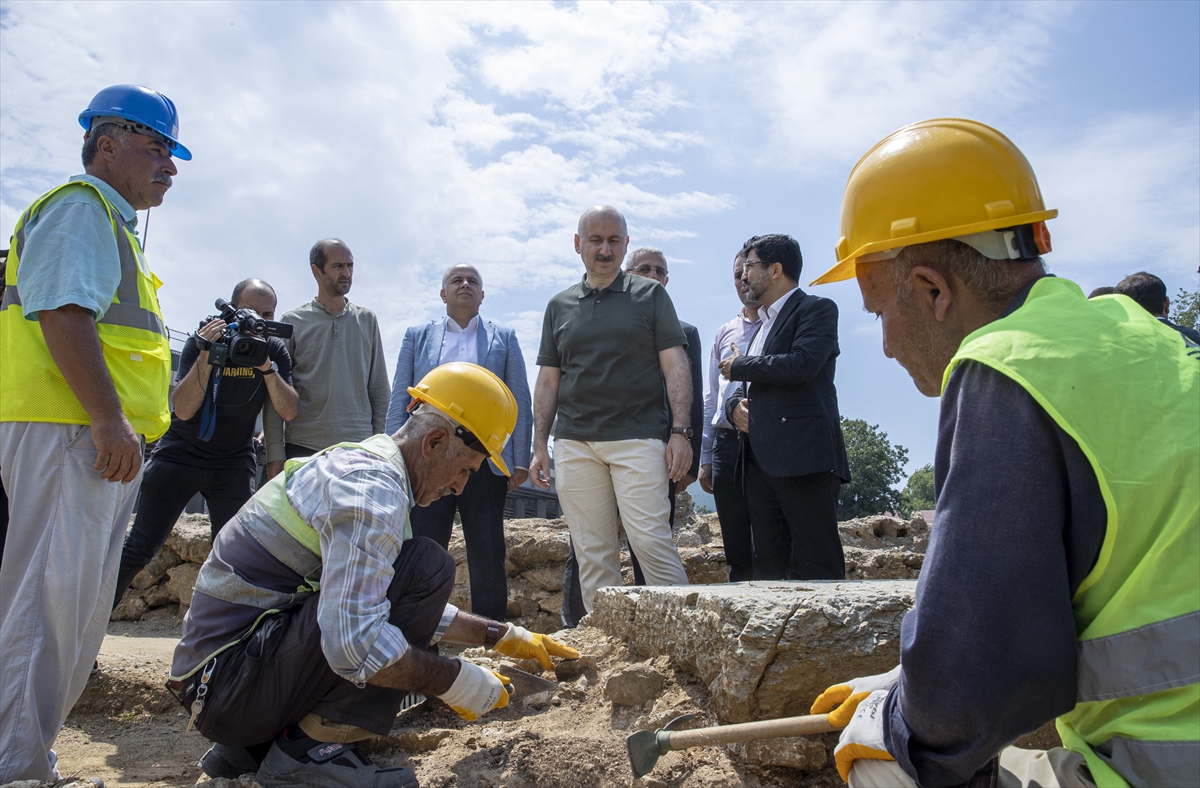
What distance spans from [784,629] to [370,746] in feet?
4.59

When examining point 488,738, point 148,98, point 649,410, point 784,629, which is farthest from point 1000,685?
point 148,98

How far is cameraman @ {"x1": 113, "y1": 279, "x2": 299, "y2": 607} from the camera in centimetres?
403

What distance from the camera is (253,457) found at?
4402 millimetres

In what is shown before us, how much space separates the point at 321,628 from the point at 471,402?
0.86 meters

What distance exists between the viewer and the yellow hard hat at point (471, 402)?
2711mm

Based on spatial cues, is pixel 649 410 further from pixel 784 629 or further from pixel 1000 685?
pixel 1000 685

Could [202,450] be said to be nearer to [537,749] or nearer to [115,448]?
[115,448]

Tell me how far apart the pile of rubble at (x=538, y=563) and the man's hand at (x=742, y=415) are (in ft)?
6.23

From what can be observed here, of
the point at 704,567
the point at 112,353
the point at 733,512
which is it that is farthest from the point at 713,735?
the point at 704,567

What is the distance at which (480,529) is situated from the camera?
14.5 feet

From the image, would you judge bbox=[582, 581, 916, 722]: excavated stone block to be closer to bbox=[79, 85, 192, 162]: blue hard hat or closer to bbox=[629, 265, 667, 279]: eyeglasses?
bbox=[79, 85, 192, 162]: blue hard hat

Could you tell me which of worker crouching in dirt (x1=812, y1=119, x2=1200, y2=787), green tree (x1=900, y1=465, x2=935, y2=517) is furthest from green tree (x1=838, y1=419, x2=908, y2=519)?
worker crouching in dirt (x1=812, y1=119, x2=1200, y2=787)

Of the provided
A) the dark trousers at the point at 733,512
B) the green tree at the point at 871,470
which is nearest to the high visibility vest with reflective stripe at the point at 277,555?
the dark trousers at the point at 733,512

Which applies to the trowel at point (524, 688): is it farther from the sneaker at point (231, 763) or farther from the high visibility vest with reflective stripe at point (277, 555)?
the high visibility vest with reflective stripe at point (277, 555)
